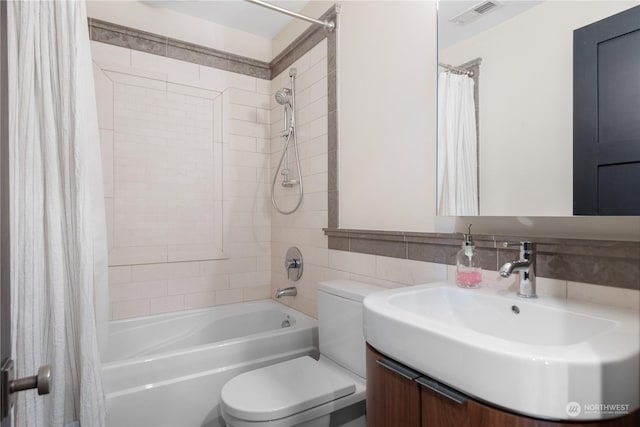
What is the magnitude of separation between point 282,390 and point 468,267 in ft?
2.82

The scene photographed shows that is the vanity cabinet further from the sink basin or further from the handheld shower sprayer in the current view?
the handheld shower sprayer

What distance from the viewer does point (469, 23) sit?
1.32 meters

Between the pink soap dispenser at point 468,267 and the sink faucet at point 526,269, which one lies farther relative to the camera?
the pink soap dispenser at point 468,267

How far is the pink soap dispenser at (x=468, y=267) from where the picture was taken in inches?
48.2

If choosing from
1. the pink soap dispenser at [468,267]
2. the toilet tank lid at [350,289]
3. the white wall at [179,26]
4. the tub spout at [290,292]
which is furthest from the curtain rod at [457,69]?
the white wall at [179,26]

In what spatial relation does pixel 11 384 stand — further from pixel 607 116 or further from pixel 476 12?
pixel 476 12

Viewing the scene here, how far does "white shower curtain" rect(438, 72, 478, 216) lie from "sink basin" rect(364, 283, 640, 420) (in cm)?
39

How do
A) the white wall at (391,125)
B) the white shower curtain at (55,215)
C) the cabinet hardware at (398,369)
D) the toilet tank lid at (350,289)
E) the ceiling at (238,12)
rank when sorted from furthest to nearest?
the ceiling at (238,12) → the toilet tank lid at (350,289) → the white wall at (391,125) → the white shower curtain at (55,215) → the cabinet hardware at (398,369)

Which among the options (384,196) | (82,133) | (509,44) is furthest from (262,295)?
(509,44)

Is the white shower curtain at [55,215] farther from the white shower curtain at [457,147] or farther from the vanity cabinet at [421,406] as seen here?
the white shower curtain at [457,147]

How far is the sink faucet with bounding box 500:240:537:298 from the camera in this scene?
41.3 inches

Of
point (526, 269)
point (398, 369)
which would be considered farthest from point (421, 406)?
point (526, 269)

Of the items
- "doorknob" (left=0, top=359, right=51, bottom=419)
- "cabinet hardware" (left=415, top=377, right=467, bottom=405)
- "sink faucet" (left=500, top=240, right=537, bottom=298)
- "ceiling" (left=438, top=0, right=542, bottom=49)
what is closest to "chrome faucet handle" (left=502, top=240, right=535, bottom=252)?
"sink faucet" (left=500, top=240, right=537, bottom=298)

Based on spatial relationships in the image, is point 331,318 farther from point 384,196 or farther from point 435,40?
point 435,40
